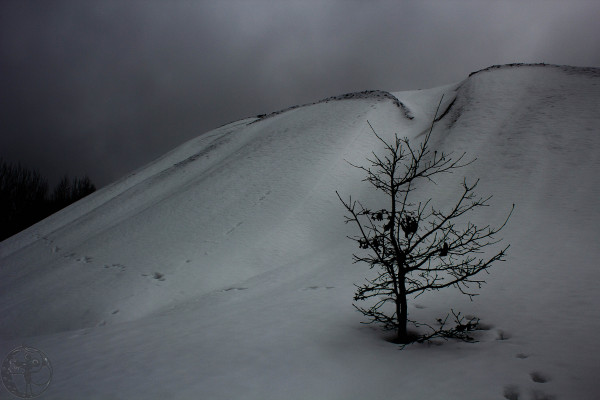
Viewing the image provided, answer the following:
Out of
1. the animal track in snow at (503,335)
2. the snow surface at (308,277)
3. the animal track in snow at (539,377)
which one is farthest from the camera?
the animal track in snow at (503,335)

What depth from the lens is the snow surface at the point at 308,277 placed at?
3.90 meters

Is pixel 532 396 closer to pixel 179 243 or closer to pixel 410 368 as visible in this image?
pixel 410 368

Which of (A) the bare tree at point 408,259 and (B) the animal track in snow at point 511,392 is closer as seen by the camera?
(B) the animal track in snow at point 511,392

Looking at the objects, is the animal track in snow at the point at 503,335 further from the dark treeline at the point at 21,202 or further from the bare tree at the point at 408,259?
the dark treeline at the point at 21,202

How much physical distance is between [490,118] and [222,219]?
1604 cm

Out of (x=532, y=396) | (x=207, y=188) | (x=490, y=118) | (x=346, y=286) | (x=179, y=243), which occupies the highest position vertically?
(x=490, y=118)

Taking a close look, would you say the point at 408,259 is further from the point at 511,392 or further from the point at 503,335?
the point at 511,392

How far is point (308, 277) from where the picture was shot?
8836 mm


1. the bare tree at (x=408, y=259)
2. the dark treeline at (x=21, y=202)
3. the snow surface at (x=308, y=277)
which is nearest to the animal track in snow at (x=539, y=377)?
the snow surface at (x=308, y=277)

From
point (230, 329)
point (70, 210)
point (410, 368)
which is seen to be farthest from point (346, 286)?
point (70, 210)

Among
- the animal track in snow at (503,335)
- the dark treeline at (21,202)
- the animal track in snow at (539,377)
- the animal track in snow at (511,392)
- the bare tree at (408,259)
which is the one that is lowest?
the animal track in snow at (511,392)

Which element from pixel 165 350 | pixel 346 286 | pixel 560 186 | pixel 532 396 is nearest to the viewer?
pixel 532 396

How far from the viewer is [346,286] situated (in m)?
7.83

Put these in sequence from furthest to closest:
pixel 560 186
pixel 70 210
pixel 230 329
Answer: pixel 70 210 → pixel 560 186 → pixel 230 329
